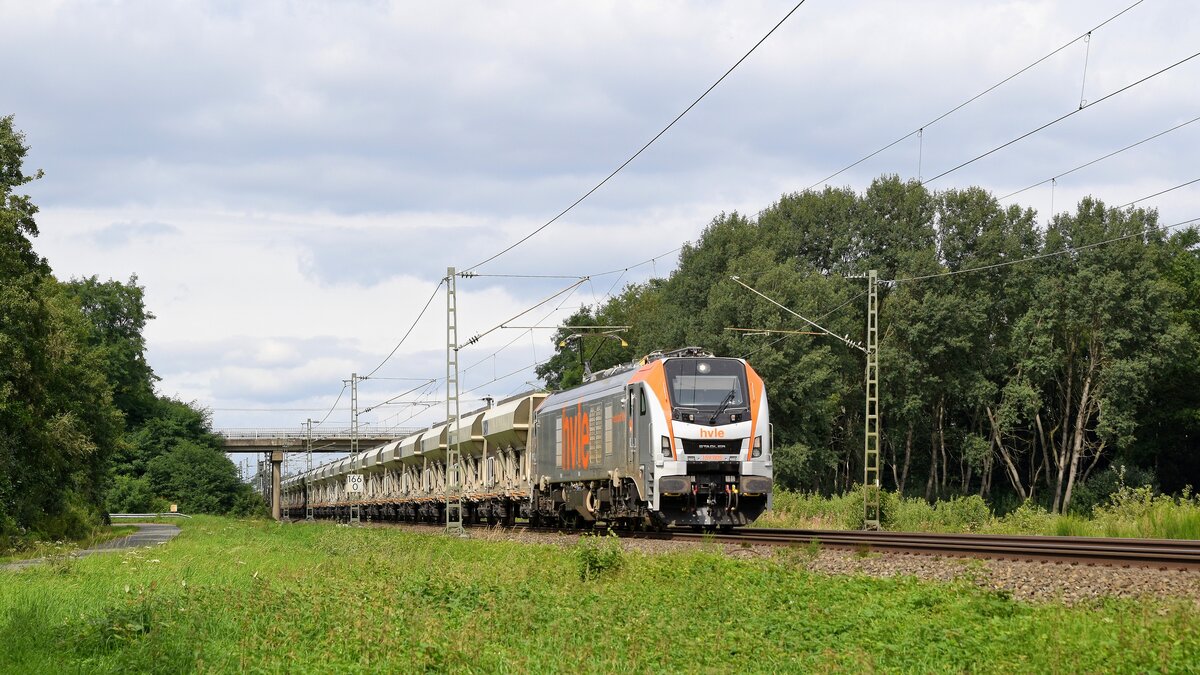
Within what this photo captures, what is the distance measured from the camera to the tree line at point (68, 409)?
35.8 meters

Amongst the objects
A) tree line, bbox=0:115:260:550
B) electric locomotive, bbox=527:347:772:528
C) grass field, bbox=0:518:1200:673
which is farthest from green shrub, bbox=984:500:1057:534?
tree line, bbox=0:115:260:550

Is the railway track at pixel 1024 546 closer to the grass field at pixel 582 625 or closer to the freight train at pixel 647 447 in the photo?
the freight train at pixel 647 447

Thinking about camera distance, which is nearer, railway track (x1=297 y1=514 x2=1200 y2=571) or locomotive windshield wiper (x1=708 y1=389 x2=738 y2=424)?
railway track (x1=297 y1=514 x2=1200 y2=571)

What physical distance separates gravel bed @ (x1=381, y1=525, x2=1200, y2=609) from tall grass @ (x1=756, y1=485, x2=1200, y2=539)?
738 centimetres

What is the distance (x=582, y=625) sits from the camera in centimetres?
1298

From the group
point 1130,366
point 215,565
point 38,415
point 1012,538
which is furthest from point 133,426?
point 1012,538

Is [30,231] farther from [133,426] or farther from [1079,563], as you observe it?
[133,426]

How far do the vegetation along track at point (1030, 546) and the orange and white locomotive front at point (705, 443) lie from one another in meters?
0.86

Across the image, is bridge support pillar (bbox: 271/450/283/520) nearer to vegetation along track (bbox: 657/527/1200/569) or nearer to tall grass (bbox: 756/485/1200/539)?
tall grass (bbox: 756/485/1200/539)

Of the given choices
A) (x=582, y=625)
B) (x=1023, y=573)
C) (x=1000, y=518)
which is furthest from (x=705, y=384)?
(x=582, y=625)

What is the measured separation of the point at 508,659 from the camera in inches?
443

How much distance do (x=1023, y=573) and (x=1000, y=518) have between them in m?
22.2

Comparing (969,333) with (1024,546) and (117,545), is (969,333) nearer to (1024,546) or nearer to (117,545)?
(117,545)

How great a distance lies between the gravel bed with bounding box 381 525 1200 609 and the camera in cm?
1371
